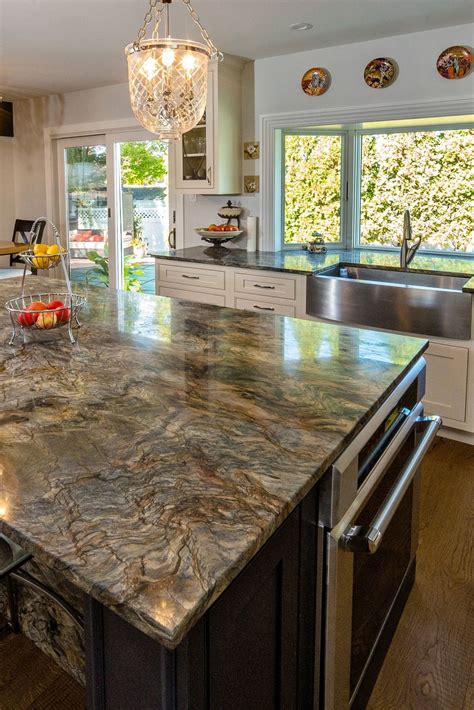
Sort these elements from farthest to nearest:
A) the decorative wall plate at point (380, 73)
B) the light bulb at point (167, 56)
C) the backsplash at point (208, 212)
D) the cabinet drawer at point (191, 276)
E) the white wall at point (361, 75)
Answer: the backsplash at point (208, 212), the cabinet drawer at point (191, 276), the decorative wall plate at point (380, 73), the white wall at point (361, 75), the light bulb at point (167, 56)

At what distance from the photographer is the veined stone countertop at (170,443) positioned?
74 cm

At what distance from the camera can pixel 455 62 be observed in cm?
347

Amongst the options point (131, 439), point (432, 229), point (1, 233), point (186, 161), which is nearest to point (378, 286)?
point (432, 229)

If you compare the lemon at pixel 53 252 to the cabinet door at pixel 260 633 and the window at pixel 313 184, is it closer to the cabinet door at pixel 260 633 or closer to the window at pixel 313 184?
the cabinet door at pixel 260 633

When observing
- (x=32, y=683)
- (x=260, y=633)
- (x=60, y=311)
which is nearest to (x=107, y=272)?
(x=60, y=311)

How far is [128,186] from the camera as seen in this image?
5.56 meters

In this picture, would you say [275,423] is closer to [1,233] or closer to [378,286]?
[378,286]

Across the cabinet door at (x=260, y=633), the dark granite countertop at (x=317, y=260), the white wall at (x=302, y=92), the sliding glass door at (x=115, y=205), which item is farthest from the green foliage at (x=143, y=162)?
the cabinet door at (x=260, y=633)

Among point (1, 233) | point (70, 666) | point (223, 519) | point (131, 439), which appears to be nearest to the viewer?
point (223, 519)

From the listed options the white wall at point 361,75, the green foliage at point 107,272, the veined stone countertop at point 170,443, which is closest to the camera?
the veined stone countertop at point 170,443

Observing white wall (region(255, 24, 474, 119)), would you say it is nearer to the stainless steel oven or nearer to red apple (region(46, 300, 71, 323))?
the stainless steel oven

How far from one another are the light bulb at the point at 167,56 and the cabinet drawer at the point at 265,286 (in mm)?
1870

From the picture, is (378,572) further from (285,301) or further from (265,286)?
(265,286)

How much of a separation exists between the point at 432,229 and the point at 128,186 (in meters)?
2.95
